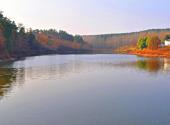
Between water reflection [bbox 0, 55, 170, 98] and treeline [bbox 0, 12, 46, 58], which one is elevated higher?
treeline [bbox 0, 12, 46, 58]

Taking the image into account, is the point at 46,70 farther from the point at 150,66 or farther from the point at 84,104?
the point at 84,104

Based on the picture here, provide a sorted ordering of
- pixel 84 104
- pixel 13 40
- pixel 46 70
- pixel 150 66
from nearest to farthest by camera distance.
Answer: pixel 84 104
pixel 46 70
pixel 150 66
pixel 13 40

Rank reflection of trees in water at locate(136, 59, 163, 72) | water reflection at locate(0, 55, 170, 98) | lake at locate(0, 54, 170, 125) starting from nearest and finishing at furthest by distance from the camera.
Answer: lake at locate(0, 54, 170, 125) → water reflection at locate(0, 55, 170, 98) → reflection of trees in water at locate(136, 59, 163, 72)

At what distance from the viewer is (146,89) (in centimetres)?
3406

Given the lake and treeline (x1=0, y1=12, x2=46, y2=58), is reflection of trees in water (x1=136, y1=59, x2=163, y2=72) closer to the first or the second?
the lake

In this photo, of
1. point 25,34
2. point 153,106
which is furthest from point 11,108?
point 25,34

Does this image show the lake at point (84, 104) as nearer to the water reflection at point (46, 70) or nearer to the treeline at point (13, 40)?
the water reflection at point (46, 70)

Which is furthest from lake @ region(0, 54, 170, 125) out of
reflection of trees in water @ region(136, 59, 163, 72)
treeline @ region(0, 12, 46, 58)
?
treeline @ region(0, 12, 46, 58)

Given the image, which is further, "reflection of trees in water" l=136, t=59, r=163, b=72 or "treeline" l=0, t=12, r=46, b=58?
"treeline" l=0, t=12, r=46, b=58

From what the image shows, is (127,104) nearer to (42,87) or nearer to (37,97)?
(37,97)

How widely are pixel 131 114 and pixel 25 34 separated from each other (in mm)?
128888

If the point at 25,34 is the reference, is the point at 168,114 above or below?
below

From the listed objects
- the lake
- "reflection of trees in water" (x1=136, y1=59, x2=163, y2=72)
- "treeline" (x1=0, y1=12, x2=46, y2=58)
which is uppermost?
"treeline" (x1=0, y1=12, x2=46, y2=58)

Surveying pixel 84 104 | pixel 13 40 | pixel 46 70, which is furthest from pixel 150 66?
pixel 13 40
